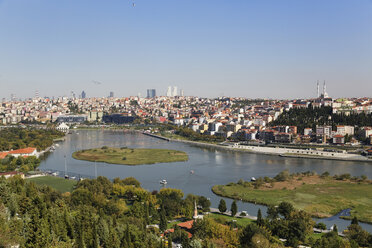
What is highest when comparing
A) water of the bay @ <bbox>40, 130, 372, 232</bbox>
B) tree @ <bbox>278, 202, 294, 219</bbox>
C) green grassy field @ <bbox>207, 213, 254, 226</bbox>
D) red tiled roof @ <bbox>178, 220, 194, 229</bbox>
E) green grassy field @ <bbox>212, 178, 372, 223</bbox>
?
tree @ <bbox>278, 202, 294, 219</bbox>

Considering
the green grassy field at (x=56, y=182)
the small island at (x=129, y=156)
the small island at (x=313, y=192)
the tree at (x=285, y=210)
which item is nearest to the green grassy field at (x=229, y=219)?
the tree at (x=285, y=210)

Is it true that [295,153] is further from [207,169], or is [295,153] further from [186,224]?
[186,224]

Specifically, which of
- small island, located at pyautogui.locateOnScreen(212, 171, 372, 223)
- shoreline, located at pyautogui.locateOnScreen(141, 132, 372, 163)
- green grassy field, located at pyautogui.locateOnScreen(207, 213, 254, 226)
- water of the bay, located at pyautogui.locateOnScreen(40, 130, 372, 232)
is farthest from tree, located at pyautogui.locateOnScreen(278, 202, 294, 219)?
shoreline, located at pyautogui.locateOnScreen(141, 132, 372, 163)

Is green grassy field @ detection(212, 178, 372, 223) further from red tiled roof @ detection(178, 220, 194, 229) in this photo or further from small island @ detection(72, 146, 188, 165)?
small island @ detection(72, 146, 188, 165)

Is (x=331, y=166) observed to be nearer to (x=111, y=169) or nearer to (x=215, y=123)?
(x=111, y=169)

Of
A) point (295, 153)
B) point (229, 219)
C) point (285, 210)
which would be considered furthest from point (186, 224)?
point (295, 153)

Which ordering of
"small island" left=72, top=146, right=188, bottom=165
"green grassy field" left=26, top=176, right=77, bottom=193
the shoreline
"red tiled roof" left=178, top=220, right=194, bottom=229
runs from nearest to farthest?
"red tiled roof" left=178, top=220, right=194, bottom=229 < "green grassy field" left=26, top=176, right=77, bottom=193 < "small island" left=72, top=146, right=188, bottom=165 < the shoreline
